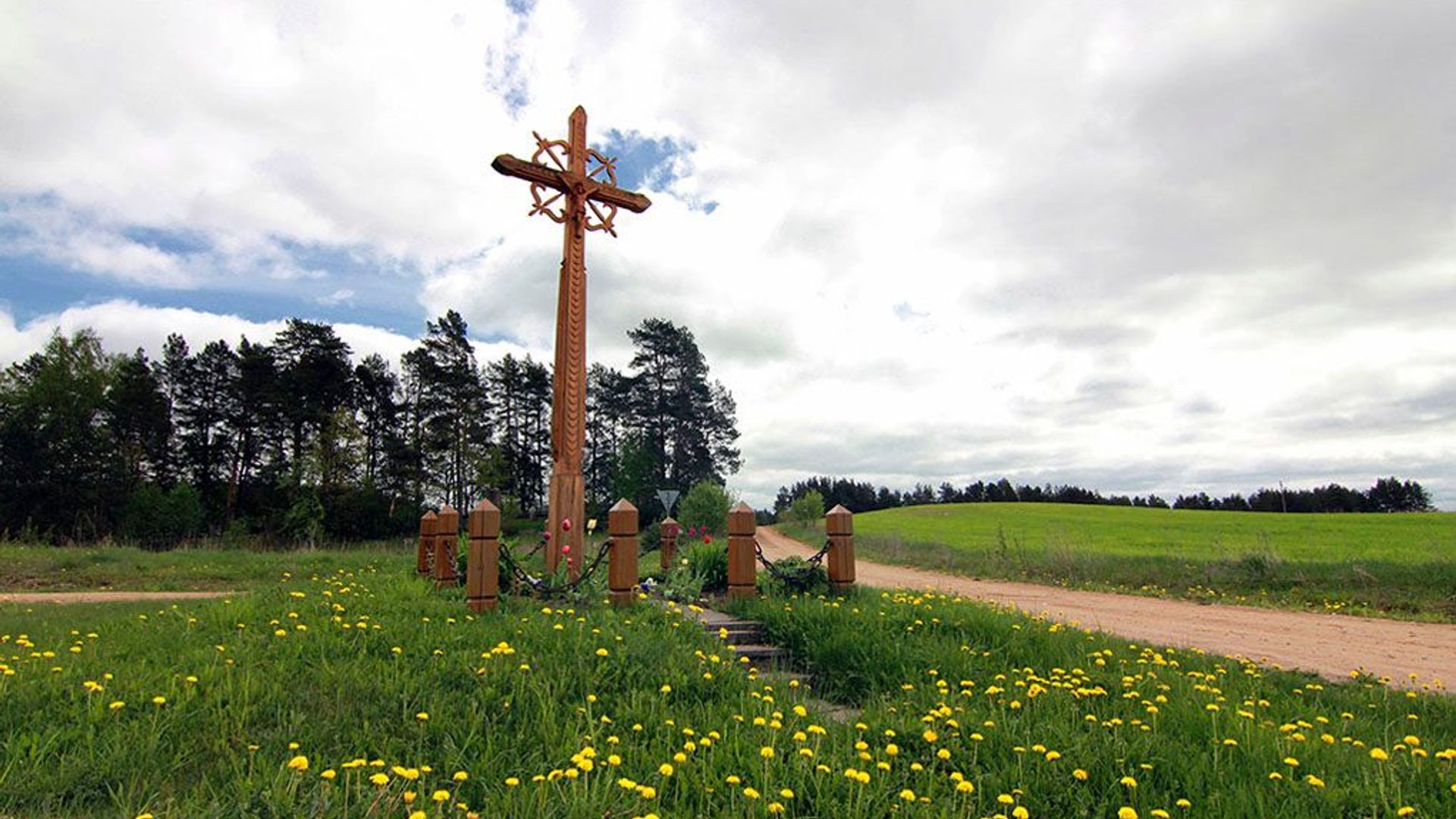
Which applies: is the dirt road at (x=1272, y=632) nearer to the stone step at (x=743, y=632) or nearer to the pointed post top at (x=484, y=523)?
the stone step at (x=743, y=632)

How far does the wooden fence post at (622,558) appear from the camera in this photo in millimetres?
7281

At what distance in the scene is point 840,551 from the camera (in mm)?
8938

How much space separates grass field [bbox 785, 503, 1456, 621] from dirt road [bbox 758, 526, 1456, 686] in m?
1.49

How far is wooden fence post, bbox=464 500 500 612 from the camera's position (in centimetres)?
698

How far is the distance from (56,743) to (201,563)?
1714 centimetres

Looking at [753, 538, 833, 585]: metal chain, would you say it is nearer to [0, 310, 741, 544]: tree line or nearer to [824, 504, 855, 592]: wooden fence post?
[824, 504, 855, 592]: wooden fence post

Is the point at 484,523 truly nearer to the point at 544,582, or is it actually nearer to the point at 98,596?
the point at 544,582

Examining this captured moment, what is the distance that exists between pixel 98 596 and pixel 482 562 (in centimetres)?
1133

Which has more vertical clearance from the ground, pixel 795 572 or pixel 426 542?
pixel 426 542

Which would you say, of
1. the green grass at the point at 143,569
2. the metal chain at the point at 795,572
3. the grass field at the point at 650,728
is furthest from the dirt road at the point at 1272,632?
the green grass at the point at 143,569

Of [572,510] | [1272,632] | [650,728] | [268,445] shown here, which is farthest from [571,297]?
[268,445]

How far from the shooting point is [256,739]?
3.80 meters

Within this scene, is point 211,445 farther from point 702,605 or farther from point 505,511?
point 702,605

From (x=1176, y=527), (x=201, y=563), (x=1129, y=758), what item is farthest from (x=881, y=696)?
(x=1176, y=527)
